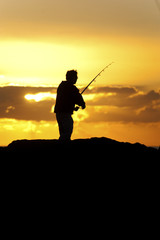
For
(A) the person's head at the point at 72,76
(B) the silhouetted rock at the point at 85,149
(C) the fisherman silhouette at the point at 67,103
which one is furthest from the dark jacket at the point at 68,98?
(B) the silhouetted rock at the point at 85,149

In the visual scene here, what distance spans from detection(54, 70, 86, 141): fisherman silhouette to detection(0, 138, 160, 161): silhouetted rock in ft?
1.29

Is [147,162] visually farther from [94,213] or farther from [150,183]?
[94,213]

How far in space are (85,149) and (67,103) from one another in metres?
1.62

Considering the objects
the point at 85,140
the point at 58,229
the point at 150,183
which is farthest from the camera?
the point at 85,140

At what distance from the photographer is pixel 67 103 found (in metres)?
17.3

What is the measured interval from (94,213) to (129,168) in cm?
179

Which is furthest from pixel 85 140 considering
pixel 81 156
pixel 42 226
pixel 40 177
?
pixel 42 226

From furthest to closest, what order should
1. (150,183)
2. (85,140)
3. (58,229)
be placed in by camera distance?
(85,140), (150,183), (58,229)

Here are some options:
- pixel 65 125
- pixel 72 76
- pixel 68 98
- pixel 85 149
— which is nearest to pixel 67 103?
pixel 68 98

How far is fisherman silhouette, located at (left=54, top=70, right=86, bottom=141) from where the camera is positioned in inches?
677

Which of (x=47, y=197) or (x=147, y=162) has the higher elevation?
(x=147, y=162)

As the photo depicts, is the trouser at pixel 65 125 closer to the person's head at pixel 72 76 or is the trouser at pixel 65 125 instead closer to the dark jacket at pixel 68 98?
the dark jacket at pixel 68 98

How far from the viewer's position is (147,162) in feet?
53.4

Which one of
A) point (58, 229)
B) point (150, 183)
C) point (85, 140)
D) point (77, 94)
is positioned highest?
point (77, 94)
